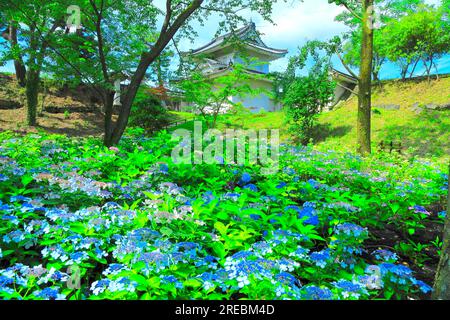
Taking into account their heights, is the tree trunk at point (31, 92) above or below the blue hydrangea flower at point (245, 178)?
above

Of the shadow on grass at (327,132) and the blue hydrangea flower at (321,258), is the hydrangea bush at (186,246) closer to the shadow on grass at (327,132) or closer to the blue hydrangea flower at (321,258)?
the blue hydrangea flower at (321,258)

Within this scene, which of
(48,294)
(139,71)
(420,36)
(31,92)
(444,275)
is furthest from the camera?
(420,36)

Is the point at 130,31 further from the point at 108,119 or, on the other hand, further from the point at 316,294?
the point at 316,294

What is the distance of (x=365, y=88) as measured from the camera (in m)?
8.13

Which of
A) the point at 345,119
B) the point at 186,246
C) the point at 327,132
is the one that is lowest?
the point at 186,246

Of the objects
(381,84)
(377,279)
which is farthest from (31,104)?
(381,84)

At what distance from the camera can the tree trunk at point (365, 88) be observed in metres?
8.03

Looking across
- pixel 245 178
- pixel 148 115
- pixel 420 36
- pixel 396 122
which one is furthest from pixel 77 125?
pixel 420 36

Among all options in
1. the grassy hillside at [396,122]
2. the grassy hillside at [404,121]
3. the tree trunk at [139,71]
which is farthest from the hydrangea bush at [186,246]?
the grassy hillside at [404,121]

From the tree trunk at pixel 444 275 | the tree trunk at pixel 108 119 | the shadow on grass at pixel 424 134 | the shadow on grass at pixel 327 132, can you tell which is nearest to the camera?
the tree trunk at pixel 444 275

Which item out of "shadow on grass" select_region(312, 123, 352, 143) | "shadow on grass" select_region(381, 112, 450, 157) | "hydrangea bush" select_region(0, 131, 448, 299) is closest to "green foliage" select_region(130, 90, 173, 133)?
"shadow on grass" select_region(312, 123, 352, 143)

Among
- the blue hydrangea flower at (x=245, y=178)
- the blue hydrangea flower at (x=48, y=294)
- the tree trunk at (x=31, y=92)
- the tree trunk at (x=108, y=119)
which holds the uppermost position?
the tree trunk at (x=31, y=92)

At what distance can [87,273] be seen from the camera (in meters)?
1.91

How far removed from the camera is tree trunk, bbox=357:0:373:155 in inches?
316
